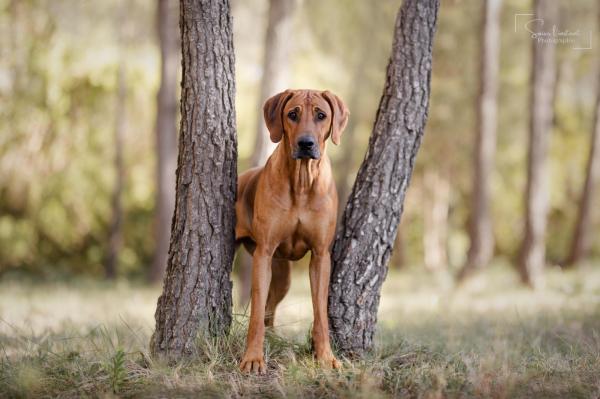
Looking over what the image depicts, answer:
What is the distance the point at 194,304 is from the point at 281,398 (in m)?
1.10

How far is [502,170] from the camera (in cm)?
1788

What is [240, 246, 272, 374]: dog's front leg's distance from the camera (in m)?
4.13

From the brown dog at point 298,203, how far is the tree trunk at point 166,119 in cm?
782

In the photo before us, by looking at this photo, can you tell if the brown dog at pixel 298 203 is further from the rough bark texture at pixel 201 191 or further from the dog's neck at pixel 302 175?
the rough bark texture at pixel 201 191

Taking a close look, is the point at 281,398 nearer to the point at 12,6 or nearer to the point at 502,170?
the point at 12,6

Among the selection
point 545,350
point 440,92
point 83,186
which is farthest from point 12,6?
point 545,350

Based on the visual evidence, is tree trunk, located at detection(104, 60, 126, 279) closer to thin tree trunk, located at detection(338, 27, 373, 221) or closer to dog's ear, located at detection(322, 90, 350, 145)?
thin tree trunk, located at detection(338, 27, 373, 221)

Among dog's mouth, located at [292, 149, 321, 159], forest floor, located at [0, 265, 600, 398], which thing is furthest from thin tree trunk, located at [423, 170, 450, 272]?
dog's mouth, located at [292, 149, 321, 159]

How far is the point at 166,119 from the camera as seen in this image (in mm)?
12023

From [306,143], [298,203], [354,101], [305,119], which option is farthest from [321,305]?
[354,101]

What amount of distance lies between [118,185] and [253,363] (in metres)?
9.99

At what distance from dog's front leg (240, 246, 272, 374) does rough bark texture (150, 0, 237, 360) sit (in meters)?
0.33

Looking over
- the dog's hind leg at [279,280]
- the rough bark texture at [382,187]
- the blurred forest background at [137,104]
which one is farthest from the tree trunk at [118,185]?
the rough bark texture at [382,187]

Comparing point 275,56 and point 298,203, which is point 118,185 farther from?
point 298,203
